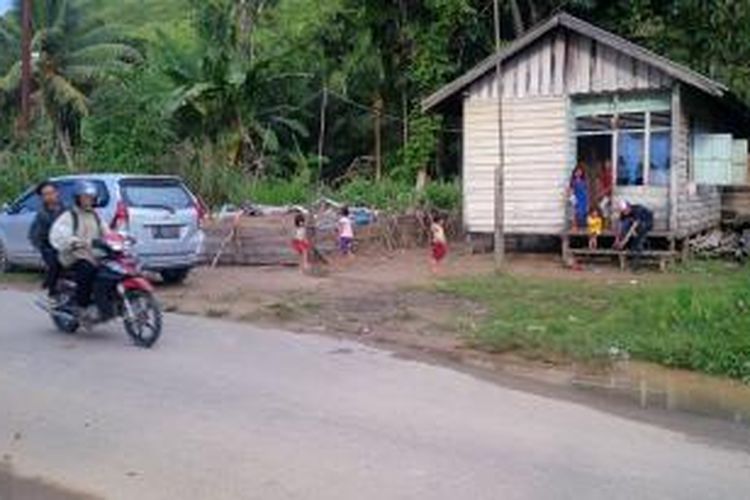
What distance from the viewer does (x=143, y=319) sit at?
1149 centimetres

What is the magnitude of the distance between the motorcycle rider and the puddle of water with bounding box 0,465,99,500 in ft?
16.8

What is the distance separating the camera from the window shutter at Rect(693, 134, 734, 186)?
21.8 m

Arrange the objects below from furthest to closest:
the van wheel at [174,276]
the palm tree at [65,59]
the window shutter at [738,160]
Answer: the palm tree at [65,59], the window shutter at [738,160], the van wheel at [174,276]

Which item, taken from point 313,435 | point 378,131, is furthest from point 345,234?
point 313,435

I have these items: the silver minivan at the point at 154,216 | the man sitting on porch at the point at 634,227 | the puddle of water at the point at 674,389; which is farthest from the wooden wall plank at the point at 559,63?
the puddle of water at the point at 674,389

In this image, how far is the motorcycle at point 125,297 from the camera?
11438mm

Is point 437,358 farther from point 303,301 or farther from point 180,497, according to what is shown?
point 180,497

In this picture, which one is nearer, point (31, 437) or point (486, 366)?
point (31, 437)

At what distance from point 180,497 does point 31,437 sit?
1868 millimetres

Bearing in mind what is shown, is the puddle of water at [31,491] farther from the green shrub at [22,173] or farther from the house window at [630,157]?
the green shrub at [22,173]

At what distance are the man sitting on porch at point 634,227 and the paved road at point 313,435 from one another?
9940 millimetres

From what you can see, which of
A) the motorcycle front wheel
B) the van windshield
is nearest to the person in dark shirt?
the motorcycle front wheel

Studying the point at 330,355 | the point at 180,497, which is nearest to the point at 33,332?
the point at 330,355

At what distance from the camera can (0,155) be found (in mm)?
28578
